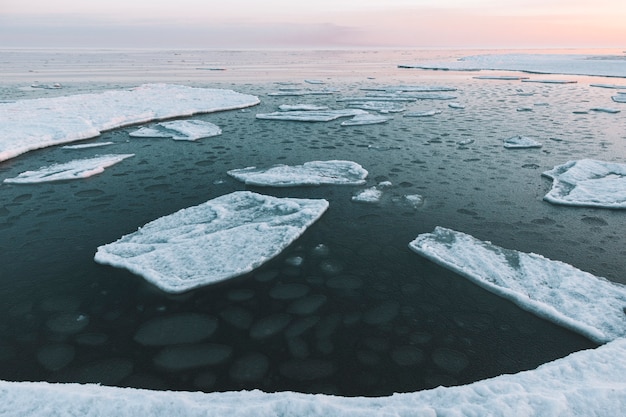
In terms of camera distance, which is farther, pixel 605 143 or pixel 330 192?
pixel 605 143

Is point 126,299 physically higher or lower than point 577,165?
lower

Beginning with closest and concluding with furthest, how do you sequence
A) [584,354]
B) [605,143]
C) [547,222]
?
1. [584,354]
2. [547,222]
3. [605,143]

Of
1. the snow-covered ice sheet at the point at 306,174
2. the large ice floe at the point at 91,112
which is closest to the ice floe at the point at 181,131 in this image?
the large ice floe at the point at 91,112

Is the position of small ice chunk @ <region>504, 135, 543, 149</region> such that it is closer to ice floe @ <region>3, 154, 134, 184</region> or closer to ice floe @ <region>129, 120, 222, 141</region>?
ice floe @ <region>129, 120, 222, 141</region>

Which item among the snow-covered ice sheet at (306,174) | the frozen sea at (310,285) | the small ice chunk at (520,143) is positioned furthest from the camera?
the small ice chunk at (520,143)

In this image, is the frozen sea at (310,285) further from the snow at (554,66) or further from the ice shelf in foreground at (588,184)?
the snow at (554,66)

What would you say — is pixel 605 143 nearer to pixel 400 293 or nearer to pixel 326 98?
pixel 400 293

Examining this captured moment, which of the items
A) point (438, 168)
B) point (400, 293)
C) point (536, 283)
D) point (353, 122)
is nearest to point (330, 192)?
point (438, 168)
